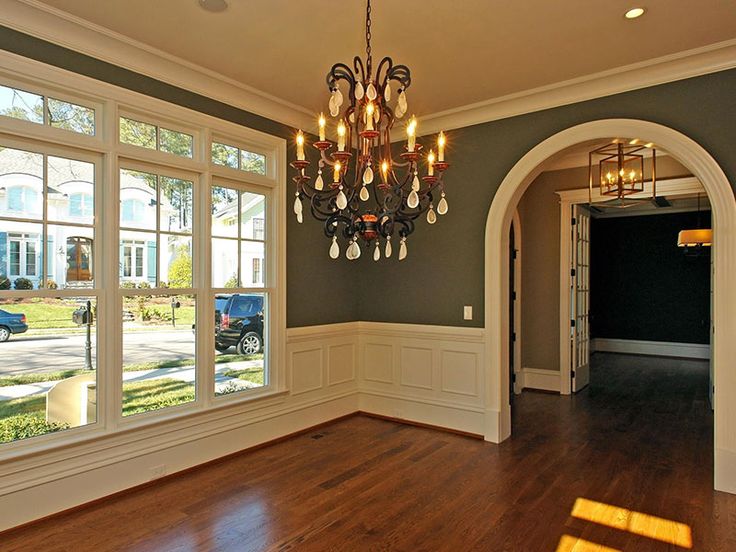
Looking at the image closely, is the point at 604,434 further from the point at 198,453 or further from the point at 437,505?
the point at 198,453

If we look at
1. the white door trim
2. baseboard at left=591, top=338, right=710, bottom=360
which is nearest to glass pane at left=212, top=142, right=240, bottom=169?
the white door trim

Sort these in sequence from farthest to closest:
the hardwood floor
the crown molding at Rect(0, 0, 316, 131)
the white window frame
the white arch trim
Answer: the white arch trim < the white window frame < the crown molding at Rect(0, 0, 316, 131) < the hardwood floor

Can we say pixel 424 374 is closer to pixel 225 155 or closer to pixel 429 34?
pixel 225 155

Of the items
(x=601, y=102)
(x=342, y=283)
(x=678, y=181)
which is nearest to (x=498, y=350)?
(x=342, y=283)

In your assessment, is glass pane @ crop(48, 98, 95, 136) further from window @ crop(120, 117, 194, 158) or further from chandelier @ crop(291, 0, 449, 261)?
chandelier @ crop(291, 0, 449, 261)

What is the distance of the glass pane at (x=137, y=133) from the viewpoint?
338cm

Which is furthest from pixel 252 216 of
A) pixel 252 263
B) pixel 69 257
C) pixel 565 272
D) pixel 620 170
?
pixel 565 272

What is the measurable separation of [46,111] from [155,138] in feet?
2.34

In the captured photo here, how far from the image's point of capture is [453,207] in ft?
15.5

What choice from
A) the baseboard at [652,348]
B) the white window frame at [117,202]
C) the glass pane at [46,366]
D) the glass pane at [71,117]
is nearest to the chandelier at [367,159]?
the white window frame at [117,202]

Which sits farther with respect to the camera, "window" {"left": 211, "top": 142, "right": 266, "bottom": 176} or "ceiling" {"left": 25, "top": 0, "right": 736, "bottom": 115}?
"window" {"left": 211, "top": 142, "right": 266, "bottom": 176}

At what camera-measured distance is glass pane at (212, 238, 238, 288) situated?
156 inches

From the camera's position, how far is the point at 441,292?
4797 mm

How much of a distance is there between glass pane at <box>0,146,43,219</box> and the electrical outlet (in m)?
1.91
